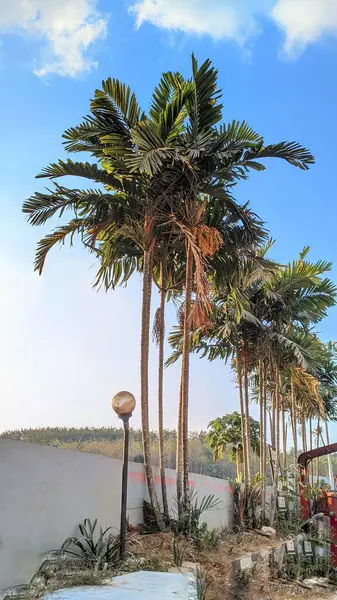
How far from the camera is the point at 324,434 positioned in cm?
3020

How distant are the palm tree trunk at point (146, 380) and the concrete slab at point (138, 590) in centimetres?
263

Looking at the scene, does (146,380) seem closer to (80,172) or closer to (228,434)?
(80,172)

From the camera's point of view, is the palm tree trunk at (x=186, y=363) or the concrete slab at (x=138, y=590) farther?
the palm tree trunk at (x=186, y=363)

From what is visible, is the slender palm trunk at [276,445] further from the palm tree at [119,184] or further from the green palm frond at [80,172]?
the green palm frond at [80,172]

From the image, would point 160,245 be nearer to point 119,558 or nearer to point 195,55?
point 195,55

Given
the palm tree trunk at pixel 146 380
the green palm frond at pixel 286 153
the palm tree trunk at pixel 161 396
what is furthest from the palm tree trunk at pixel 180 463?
the green palm frond at pixel 286 153

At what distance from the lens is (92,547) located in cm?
566

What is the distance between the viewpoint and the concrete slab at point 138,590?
3770 millimetres

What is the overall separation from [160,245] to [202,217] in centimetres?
101

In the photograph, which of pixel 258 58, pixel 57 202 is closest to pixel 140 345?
pixel 57 202

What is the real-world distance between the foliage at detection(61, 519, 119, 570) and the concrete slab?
68 cm

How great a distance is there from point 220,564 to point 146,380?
2664 millimetres

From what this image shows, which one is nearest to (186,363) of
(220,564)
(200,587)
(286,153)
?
(220,564)

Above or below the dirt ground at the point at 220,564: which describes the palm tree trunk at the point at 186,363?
above
